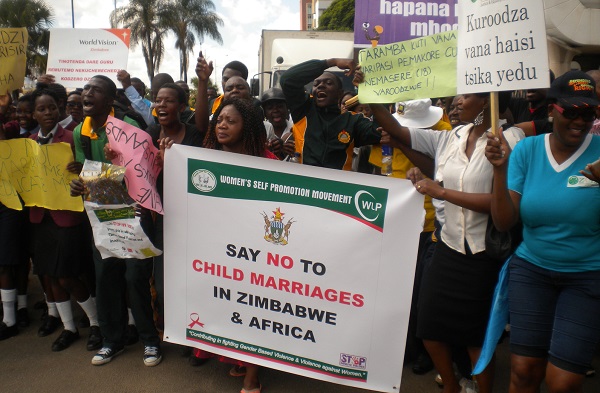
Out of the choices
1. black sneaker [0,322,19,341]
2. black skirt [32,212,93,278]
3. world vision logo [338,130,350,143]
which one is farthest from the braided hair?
black sneaker [0,322,19,341]

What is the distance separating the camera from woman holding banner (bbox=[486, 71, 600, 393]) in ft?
7.61

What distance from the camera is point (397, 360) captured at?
9.79 feet

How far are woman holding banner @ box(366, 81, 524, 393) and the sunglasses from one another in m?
0.41

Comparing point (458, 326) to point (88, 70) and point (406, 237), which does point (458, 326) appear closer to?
point (406, 237)

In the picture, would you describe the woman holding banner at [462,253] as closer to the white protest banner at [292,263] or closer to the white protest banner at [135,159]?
the white protest banner at [292,263]

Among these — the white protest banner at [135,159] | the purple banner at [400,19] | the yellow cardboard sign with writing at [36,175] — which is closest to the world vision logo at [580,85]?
the white protest banner at [135,159]

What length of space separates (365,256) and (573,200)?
1.10 m

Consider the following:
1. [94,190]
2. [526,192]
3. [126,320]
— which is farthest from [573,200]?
[126,320]

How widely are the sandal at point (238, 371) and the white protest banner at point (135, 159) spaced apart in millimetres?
1201

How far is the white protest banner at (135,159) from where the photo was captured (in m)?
3.24

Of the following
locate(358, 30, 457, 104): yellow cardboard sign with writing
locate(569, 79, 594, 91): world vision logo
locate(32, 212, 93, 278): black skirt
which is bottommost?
locate(32, 212, 93, 278): black skirt

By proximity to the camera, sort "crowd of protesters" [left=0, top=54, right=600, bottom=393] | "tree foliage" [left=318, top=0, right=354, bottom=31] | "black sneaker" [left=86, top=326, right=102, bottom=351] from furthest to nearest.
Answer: "tree foliage" [left=318, top=0, right=354, bottom=31] < "black sneaker" [left=86, top=326, right=102, bottom=351] < "crowd of protesters" [left=0, top=54, right=600, bottom=393]

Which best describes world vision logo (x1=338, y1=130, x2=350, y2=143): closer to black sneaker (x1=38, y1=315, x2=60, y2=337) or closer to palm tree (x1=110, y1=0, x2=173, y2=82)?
black sneaker (x1=38, y1=315, x2=60, y2=337)

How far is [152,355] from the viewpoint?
3711 millimetres
